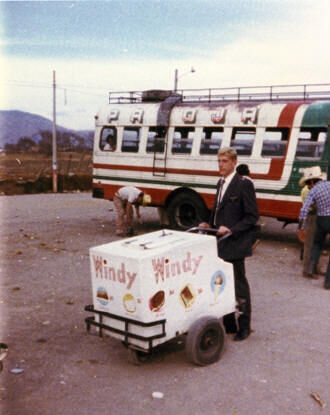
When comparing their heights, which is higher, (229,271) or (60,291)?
(229,271)

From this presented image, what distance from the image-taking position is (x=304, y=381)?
4348mm

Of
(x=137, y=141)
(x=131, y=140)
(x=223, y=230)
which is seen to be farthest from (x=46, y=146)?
(x=223, y=230)

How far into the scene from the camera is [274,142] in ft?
35.1

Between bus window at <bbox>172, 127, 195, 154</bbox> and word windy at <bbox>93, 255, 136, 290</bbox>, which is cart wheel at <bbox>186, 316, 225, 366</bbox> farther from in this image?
bus window at <bbox>172, 127, 195, 154</bbox>

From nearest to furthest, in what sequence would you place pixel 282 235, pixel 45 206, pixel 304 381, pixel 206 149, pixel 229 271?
1. pixel 304 381
2. pixel 229 271
3. pixel 206 149
4. pixel 282 235
5. pixel 45 206

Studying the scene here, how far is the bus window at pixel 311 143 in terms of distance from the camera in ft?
33.3

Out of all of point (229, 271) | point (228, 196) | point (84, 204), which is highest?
point (228, 196)

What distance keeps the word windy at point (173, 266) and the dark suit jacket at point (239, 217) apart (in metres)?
0.65

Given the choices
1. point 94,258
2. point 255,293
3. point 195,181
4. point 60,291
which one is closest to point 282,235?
point 195,181

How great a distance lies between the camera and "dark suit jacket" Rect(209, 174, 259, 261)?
16.5 feet

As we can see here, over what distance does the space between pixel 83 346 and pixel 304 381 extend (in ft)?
7.07

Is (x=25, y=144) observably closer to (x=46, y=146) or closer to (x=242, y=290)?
(x=46, y=146)

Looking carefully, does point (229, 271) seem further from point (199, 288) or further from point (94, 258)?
point (94, 258)

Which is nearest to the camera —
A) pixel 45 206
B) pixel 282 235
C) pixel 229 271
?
pixel 229 271
